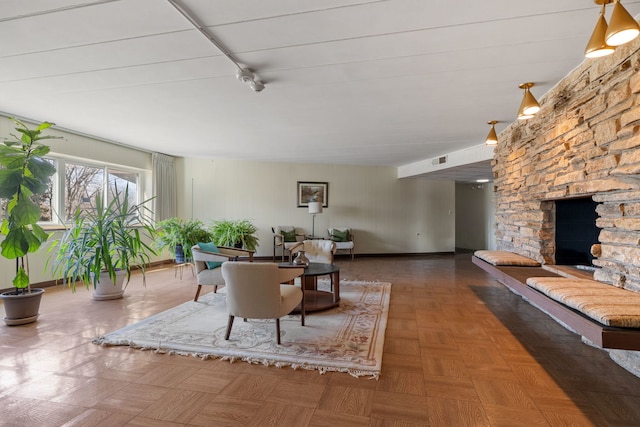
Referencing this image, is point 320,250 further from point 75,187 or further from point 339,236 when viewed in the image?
point 75,187

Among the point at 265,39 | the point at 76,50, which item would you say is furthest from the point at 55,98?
the point at 265,39

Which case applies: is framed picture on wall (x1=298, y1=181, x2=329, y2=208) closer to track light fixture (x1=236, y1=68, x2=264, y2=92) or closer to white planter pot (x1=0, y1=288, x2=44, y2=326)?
track light fixture (x1=236, y1=68, x2=264, y2=92)

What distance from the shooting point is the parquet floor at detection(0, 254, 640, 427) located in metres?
1.80

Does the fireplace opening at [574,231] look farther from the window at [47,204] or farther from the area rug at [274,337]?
the window at [47,204]

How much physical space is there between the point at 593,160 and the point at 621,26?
1.39 metres

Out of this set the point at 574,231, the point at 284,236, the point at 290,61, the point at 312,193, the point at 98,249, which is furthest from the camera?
the point at 312,193

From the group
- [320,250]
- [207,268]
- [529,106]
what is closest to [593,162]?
[529,106]

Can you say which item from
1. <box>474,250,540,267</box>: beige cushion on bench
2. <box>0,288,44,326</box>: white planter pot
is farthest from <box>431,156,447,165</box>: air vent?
<box>0,288,44,326</box>: white planter pot

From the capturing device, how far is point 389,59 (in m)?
2.75

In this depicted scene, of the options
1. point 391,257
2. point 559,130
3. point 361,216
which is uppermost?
point 559,130

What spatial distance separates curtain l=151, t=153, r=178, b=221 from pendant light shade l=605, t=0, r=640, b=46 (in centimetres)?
729

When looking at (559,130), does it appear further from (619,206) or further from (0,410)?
(0,410)

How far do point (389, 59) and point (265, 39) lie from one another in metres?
1.05

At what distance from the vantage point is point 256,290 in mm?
2711
